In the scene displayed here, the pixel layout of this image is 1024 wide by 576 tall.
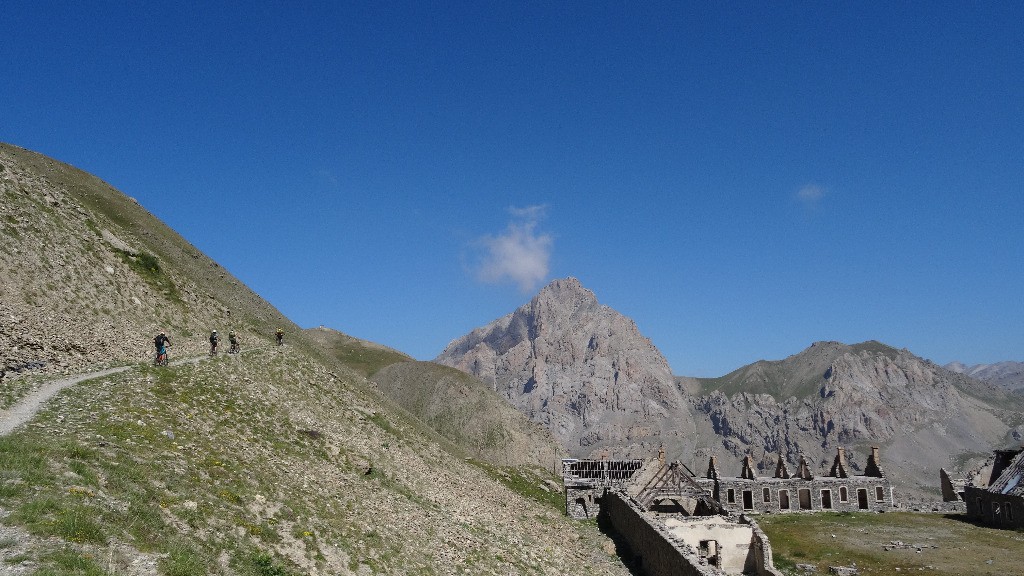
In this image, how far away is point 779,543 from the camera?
47219mm

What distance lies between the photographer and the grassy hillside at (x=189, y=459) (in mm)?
13906

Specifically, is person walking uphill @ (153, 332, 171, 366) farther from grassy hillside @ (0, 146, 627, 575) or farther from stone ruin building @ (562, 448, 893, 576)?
stone ruin building @ (562, 448, 893, 576)

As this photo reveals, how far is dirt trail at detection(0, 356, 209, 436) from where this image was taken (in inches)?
743

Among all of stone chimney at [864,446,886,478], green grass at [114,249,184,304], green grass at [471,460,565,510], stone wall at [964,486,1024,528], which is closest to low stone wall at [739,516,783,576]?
green grass at [471,460,565,510]

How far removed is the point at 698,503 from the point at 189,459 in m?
49.4

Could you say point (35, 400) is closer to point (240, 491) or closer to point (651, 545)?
point (240, 491)

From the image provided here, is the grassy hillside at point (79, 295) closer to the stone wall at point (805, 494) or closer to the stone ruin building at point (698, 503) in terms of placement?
the stone ruin building at point (698, 503)

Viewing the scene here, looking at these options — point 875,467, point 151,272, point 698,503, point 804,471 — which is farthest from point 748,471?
point 151,272

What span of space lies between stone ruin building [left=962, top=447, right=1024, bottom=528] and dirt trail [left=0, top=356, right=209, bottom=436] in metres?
72.0

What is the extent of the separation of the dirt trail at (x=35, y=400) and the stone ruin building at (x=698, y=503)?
25.6 meters

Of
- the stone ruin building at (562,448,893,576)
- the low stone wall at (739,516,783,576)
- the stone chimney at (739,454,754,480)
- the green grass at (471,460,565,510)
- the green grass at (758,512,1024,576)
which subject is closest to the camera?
the low stone wall at (739,516,783,576)

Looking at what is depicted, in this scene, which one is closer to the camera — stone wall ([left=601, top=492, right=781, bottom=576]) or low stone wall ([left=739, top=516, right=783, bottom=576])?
stone wall ([left=601, top=492, right=781, bottom=576])

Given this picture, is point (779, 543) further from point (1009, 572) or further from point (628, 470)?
point (628, 470)

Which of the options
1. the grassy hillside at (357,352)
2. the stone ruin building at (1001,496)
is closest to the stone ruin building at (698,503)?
the stone ruin building at (1001,496)
